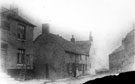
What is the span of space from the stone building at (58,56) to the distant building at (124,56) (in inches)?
15.3

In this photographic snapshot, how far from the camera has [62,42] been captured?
207cm

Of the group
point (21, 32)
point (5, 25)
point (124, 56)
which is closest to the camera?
point (5, 25)

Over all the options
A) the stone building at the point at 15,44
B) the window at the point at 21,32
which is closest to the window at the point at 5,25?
the stone building at the point at 15,44

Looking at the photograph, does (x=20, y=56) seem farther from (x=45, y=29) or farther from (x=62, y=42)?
(x=62, y=42)

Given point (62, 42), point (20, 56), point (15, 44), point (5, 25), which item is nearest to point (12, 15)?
point (5, 25)

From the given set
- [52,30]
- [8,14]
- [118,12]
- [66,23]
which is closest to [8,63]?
[8,14]

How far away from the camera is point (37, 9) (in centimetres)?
188

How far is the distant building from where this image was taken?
8.05ft

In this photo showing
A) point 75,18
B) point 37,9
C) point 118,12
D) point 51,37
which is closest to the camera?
point 37,9

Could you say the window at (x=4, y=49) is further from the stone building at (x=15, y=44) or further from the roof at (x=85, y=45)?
the roof at (x=85, y=45)

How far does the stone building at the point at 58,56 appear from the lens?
1897 millimetres

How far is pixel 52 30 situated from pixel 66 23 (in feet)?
0.60

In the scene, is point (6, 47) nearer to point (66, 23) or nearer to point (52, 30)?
point (52, 30)

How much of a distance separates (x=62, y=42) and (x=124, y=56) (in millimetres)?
859
